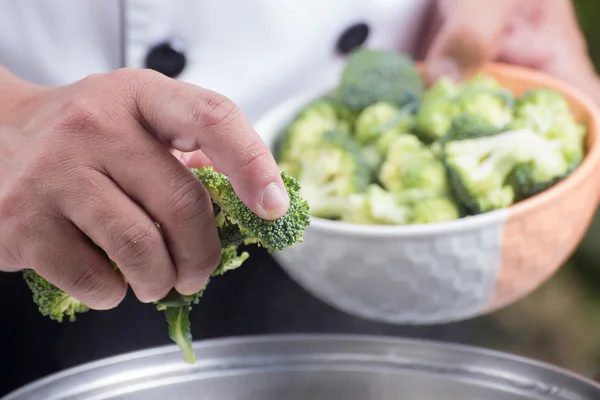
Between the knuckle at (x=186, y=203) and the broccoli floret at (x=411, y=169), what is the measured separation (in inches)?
12.1

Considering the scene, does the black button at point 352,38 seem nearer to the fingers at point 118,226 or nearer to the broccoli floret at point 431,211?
the broccoli floret at point 431,211

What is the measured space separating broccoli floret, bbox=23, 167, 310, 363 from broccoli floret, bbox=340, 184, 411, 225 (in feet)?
0.64

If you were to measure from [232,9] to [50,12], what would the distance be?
0.17 metres

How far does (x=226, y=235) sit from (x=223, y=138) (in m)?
0.08

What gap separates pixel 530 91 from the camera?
2.61ft

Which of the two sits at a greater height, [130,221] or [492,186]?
[130,221]

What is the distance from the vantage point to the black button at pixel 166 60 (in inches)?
28.4

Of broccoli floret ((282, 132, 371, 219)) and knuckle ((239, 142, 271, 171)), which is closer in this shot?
knuckle ((239, 142, 271, 171))

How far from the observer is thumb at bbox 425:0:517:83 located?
0.82 meters

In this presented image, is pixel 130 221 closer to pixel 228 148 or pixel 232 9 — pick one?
pixel 228 148

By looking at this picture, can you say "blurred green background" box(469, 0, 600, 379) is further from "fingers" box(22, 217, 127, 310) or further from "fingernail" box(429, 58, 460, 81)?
"fingers" box(22, 217, 127, 310)

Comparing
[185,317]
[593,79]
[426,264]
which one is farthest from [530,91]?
[185,317]

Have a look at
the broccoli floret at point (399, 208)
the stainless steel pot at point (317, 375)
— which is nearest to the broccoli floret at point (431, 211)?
the broccoli floret at point (399, 208)

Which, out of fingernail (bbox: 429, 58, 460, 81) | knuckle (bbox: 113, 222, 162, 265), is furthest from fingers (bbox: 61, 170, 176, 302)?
fingernail (bbox: 429, 58, 460, 81)
